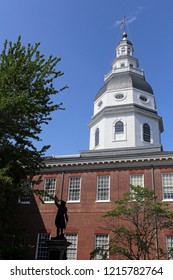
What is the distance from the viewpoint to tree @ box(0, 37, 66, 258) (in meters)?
12.1

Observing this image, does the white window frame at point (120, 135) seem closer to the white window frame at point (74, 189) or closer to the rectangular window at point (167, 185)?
the white window frame at point (74, 189)

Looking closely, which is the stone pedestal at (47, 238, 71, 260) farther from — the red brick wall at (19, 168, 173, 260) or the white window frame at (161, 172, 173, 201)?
the white window frame at (161, 172, 173, 201)

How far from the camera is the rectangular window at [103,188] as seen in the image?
23.0 meters

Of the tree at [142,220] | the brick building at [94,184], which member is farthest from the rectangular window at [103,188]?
the tree at [142,220]

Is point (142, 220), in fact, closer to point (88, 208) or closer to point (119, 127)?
point (88, 208)

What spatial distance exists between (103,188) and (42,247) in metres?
6.45

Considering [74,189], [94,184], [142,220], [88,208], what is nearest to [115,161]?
[94,184]

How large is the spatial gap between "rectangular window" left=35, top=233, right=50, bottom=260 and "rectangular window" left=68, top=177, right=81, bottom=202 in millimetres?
3387

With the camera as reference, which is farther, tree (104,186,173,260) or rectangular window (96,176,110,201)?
rectangular window (96,176,110,201)

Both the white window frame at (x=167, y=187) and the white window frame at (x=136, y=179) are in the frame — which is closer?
the white window frame at (x=167, y=187)

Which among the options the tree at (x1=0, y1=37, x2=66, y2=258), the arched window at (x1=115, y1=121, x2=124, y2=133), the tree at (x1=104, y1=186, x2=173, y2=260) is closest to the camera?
the tree at (x1=0, y1=37, x2=66, y2=258)

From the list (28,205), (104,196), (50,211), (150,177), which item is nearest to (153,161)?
(150,177)

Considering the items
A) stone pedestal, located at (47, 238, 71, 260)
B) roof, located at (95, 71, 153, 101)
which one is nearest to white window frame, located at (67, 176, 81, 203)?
stone pedestal, located at (47, 238, 71, 260)

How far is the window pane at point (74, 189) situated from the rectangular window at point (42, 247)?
3.45 m
